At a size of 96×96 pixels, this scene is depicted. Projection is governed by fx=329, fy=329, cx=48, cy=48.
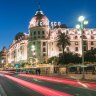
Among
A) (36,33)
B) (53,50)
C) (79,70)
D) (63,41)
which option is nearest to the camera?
(79,70)

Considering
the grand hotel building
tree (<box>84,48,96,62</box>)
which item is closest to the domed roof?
the grand hotel building

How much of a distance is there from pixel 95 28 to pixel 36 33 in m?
33.3

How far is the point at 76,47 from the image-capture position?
17662 centimetres

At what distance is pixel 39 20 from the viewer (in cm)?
18725

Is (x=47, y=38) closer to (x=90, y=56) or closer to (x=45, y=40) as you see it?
(x=45, y=40)

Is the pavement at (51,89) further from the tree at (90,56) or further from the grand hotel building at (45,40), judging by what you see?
the grand hotel building at (45,40)

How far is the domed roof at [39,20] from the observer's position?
187750 millimetres

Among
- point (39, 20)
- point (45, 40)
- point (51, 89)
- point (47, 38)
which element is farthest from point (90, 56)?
point (51, 89)

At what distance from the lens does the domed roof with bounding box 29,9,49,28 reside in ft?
616

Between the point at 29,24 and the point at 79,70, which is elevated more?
the point at 29,24

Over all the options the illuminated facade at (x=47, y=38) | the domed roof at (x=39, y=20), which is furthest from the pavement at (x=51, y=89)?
the domed roof at (x=39, y=20)

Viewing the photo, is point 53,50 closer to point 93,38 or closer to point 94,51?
point 93,38

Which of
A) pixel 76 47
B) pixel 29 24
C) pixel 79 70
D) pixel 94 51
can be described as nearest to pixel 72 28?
pixel 76 47

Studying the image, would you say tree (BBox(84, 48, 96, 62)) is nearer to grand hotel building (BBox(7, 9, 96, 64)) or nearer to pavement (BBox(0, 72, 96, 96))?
grand hotel building (BBox(7, 9, 96, 64))
